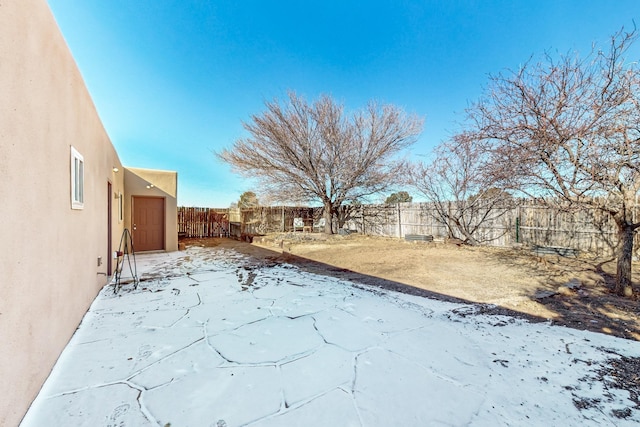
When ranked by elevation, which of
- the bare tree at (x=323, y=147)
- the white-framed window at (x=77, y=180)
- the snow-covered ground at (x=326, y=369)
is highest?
the bare tree at (x=323, y=147)

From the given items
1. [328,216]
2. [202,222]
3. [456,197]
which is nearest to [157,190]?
[202,222]

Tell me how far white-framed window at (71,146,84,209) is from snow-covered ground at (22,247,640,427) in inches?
56.5

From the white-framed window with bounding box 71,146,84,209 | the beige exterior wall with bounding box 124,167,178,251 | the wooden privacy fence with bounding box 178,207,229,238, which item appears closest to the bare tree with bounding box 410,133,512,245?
the white-framed window with bounding box 71,146,84,209

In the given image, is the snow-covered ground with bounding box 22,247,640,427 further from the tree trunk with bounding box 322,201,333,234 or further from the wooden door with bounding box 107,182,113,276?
the tree trunk with bounding box 322,201,333,234

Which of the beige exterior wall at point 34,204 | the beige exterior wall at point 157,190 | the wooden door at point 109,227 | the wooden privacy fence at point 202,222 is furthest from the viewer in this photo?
the wooden privacy fence at point 202,222

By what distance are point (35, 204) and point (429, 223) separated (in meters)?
11.6

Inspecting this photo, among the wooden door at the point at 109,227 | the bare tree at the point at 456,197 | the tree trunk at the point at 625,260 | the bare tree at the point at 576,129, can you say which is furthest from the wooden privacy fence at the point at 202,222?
the tree trunk at the point at 625,260

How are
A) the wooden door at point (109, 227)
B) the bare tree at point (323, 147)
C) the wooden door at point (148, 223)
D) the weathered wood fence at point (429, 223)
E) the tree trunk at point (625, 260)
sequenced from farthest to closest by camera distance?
the bare tree at point (323, 147) → the wooden door at point (148, 223) → the weathered wood fence at point (429, 223) → the wooden door at point (109, 227) → the tree trunk at point (625, 260)

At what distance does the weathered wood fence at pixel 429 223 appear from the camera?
7013 millimetres

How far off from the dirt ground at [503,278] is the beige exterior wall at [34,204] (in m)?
4.25

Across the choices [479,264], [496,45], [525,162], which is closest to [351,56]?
[496,45]

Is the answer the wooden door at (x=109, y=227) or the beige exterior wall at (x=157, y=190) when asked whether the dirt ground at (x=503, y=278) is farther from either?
the beige exterior wall at (x=157, y=190)

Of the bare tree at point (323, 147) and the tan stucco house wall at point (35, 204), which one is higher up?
the bare tree at point (323, 147)

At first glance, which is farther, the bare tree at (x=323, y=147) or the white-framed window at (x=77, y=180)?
the bare tree at (x=323, y=147)
